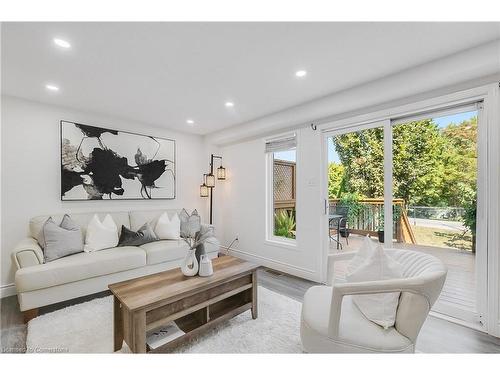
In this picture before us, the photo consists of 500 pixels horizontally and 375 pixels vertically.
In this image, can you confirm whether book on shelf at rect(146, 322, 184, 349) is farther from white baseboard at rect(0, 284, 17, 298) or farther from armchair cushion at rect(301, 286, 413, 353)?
white baseboard at rect(0, 284, 17, 298)

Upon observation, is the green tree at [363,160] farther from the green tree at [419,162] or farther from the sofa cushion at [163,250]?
the sofa cushion at [163,250]

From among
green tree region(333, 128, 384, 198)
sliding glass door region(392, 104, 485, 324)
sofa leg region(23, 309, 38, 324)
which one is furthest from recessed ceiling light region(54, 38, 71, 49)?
sliding glass door region(392, 104, 485, 324)

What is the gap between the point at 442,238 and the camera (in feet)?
7.73

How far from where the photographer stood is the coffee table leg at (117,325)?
1.71m

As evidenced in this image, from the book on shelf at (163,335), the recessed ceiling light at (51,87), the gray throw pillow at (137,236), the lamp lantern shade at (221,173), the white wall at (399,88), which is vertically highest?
the recessed ceiling light at (51,87)

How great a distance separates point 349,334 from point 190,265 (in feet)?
4.19

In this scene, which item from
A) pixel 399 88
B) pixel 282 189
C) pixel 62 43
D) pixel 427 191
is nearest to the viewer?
Answer: pixel 62 43

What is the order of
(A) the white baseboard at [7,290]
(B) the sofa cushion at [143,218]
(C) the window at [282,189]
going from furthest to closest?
(C) the window at [282,189] → (B) the sofa cushion at [143,218] → (A) the white baseboard at [7,290]

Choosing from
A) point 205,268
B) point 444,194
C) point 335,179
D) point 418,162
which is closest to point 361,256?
point 205,268

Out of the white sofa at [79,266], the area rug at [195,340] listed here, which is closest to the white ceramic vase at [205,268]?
the area rug at [195,340]

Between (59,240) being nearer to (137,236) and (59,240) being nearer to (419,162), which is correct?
(137,236)

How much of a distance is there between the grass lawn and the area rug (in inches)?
59.6

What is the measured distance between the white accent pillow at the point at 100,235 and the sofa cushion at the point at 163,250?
0.39 meters

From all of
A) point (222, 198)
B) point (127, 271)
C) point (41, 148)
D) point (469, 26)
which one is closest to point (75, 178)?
point (41, 148)
